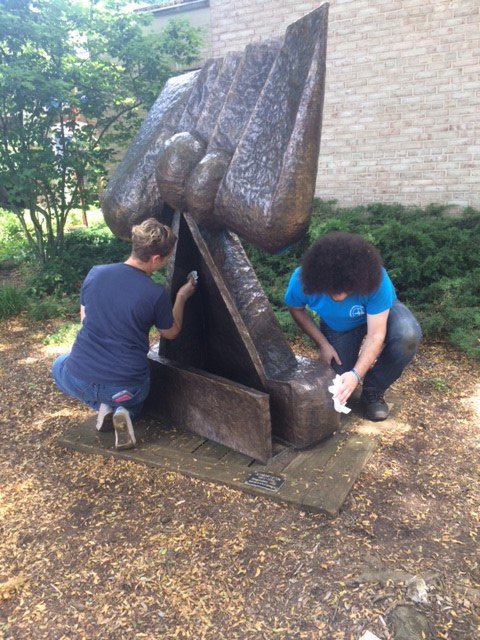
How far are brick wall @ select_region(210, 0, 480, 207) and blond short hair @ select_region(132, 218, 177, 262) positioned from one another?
20.1 ft

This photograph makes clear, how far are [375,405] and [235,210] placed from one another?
1640mm

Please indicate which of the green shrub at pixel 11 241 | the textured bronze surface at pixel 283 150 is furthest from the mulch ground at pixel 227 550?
the green shrub at pixel 11 241

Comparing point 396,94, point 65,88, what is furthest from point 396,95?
point 65,88

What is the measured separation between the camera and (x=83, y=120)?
7699 mm

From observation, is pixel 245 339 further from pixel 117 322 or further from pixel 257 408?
pixel 117 322

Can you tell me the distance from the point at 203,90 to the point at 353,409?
7.26 feet

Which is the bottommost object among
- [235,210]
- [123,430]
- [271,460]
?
[271,460]

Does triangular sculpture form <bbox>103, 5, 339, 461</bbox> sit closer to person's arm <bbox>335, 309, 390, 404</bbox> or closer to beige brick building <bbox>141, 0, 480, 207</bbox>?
person's arm <bbox>335, 309, 390, 404</bbox>

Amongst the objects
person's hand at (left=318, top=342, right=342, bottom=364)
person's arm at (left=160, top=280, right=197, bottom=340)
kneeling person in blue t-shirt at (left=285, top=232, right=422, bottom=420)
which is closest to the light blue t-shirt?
kneeling person in blue t-shirt at (left=285, top=232, right=422, bottom=420)

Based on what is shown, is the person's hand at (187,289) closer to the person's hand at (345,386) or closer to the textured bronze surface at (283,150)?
the textured bronze surface at (283,150)

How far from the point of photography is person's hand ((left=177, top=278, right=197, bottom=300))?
308 cm

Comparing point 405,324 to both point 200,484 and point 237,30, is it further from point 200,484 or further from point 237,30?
point 237,30

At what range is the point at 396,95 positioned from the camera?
7676 mm

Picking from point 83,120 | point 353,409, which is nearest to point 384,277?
point 353,409
